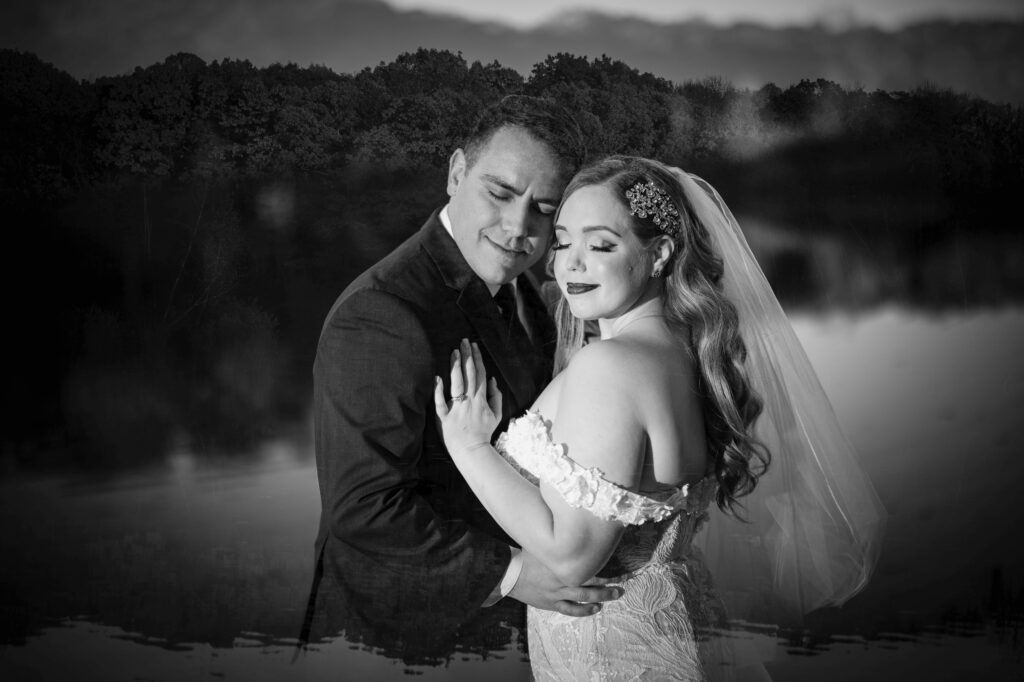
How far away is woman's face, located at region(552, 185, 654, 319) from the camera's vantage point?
7.51 ft

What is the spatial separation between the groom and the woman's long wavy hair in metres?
0.32

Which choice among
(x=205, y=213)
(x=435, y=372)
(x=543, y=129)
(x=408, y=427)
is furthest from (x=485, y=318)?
(x=205, y=213)

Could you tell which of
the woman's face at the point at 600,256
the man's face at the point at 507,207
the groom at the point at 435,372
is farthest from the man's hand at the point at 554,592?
the man's face at the point at 507,207

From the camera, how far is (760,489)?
103 inches

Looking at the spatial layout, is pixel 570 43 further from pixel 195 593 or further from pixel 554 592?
pixel 195 593

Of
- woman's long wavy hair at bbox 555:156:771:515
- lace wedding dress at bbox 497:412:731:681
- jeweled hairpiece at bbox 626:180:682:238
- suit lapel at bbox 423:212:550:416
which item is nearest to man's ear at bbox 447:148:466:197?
suit lapel at bbox 423:212:550:416

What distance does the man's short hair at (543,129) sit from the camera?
2631mm

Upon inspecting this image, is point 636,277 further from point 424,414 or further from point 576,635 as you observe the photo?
point 576,635

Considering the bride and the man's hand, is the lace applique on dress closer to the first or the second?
the bride

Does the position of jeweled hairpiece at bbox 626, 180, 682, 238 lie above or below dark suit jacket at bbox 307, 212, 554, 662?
above

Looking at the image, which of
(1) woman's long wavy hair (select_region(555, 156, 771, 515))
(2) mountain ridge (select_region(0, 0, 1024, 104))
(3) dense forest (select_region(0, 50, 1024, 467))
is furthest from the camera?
(2) mountain ridge (select_region(0, 0, 1024, 104))

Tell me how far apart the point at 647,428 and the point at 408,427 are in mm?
709

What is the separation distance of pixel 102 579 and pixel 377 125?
5.36ft

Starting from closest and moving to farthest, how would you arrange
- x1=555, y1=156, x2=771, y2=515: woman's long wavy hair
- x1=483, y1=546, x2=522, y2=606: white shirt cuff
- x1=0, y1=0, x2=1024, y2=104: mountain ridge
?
x1=555, y1=156, x2=771, y2=515: woman's long wavy hair < x1=483, y1=546, x2=522, y2=606: white shirt cuff < x1=0, y1=0, x2=1024, y2=104: mountain ridge
